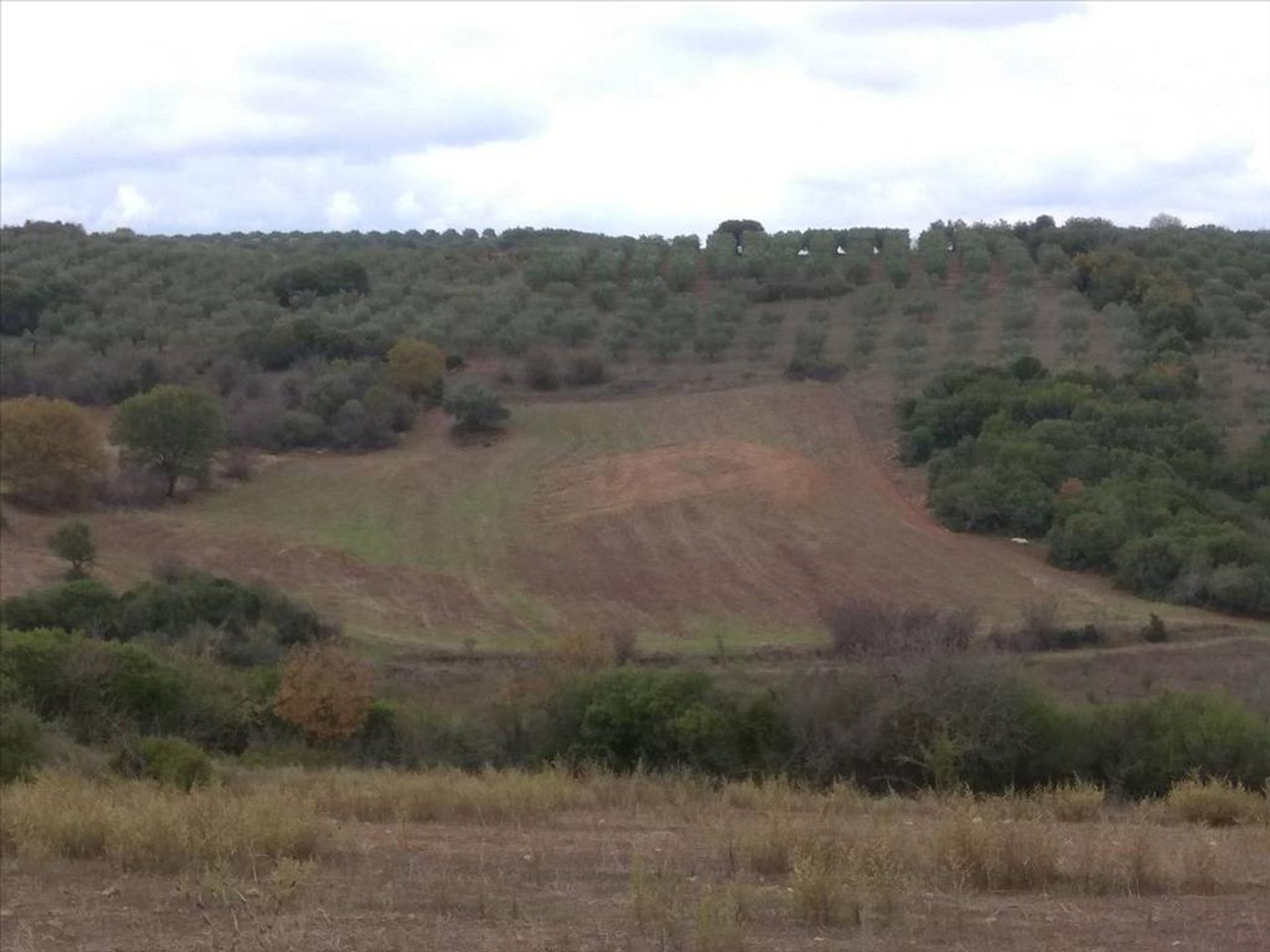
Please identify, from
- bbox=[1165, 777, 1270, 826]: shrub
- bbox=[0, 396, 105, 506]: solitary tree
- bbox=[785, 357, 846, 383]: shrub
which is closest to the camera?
bbox=[1165, 777, 1270, 826]: shrub

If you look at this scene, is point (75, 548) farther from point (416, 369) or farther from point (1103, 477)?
point (1103, 477)

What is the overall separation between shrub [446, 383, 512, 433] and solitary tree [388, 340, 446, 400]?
8.95 ft

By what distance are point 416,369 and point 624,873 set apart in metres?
42.3

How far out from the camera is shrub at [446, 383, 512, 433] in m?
48.5

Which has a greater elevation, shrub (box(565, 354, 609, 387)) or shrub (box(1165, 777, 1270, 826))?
shrub (box(565, 354, 609, 387))

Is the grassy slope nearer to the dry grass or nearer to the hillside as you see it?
the hillside

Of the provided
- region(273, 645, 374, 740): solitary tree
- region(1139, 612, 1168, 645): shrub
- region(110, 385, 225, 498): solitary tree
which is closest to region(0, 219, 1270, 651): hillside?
region(1139, 612, 1168, 645): shrub

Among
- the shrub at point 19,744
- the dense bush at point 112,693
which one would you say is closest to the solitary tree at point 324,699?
the dense bush at point 112,693

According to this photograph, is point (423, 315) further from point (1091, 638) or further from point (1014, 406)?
point (1091, 638)

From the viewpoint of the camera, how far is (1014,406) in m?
45.0

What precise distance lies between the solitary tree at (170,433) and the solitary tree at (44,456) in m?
1.48

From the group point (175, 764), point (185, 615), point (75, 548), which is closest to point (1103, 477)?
point (185, 615)

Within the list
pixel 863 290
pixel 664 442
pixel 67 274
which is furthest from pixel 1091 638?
pixel 67 274

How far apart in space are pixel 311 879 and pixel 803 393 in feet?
135
